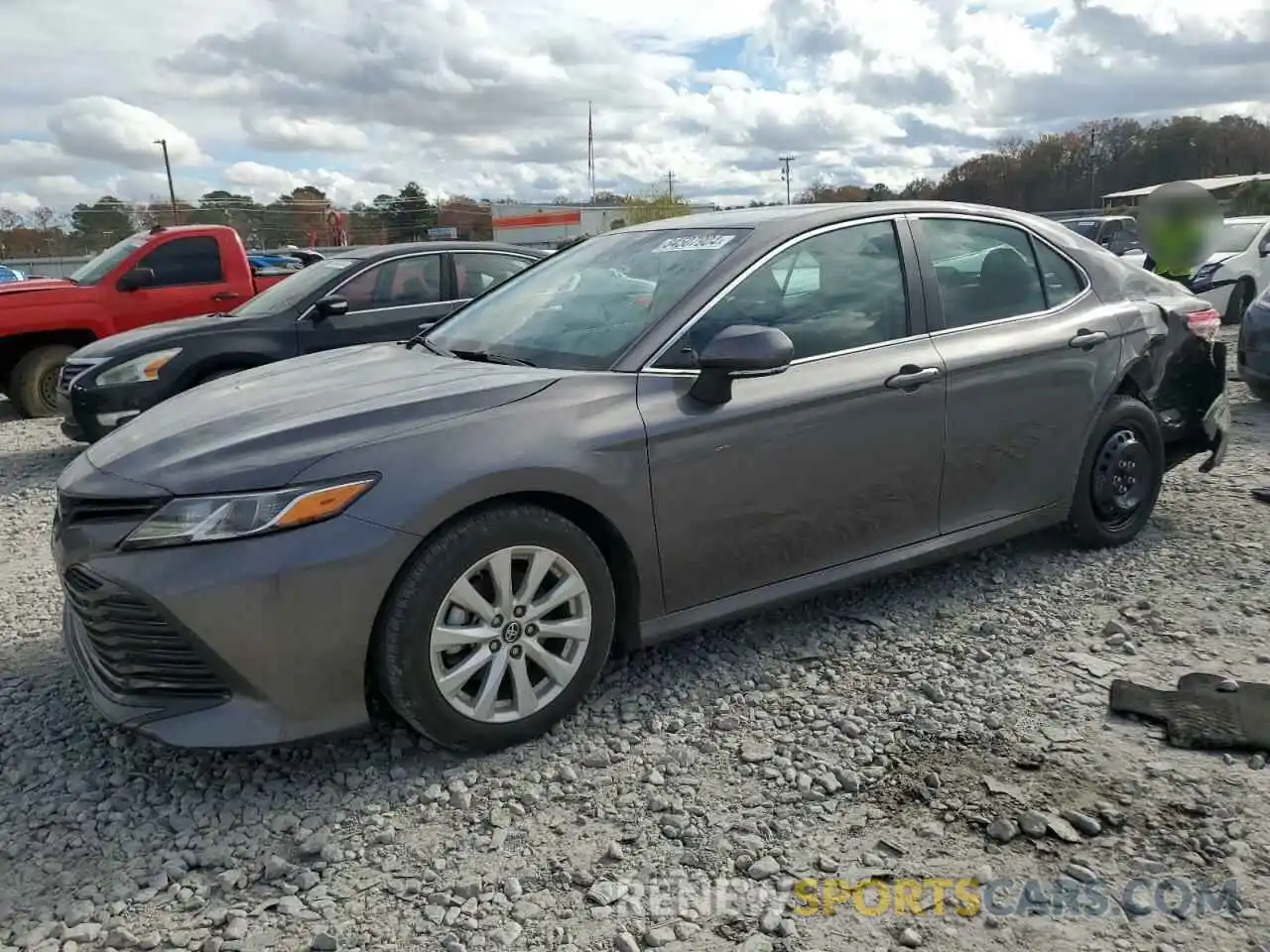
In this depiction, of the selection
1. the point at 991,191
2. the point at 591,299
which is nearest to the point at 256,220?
the point at 991,191

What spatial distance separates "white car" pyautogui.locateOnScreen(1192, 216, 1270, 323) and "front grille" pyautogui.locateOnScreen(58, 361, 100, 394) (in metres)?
12.6

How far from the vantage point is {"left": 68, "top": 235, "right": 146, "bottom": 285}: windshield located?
32.5ft

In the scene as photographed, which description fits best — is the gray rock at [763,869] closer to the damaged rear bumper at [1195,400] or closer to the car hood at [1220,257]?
the damaged rear bumper at [1195,400]

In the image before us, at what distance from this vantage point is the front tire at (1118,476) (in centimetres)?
447

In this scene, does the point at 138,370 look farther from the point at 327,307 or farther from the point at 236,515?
the point at 236,515

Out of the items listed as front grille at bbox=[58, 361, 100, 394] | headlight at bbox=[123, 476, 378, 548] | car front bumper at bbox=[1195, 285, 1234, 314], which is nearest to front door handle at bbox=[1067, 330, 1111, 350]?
headlight at bbox=[123, 476, 378, 548]

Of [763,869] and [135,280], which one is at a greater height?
[135,280]

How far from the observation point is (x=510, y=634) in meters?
2.98

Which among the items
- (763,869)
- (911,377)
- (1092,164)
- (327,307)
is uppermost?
(1092,164)

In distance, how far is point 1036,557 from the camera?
460 centimetres

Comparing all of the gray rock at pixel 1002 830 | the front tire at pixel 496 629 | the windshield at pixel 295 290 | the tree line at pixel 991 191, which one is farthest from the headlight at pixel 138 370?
the tree line at pixel 991 191

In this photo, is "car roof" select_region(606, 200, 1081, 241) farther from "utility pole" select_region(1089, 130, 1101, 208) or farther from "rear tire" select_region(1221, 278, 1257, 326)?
"utility pole" select_region(1089, 130, 1101, 208)

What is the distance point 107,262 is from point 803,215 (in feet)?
28.1

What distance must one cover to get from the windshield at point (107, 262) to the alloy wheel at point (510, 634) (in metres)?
8.61
